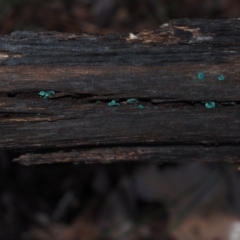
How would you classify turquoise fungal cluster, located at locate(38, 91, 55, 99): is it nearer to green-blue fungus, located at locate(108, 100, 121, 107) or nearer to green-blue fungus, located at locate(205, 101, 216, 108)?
green-blue fungus, located at locate(108, 100, 121, 107)

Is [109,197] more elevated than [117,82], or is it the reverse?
[117,82]

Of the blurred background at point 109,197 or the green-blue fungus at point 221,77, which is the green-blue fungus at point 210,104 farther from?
the blurred background at point 109,197

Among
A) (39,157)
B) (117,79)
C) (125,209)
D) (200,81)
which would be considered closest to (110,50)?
(117,79)

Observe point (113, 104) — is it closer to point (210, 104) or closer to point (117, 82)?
point (117, 82)

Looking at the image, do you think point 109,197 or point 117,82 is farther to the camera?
point 109,197

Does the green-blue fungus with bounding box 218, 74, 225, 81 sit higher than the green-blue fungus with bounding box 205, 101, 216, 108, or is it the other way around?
the green-blue fungus with bounding box 218, 74, 225, 81

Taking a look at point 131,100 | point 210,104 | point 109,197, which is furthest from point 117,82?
point 109,197

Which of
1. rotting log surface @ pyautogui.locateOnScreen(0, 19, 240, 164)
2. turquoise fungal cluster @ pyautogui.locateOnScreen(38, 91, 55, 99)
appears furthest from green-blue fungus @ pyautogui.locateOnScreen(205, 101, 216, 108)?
turquoise fungal cluster @ pyautogui.locateOnScreen(38, 91, 55, 99)
